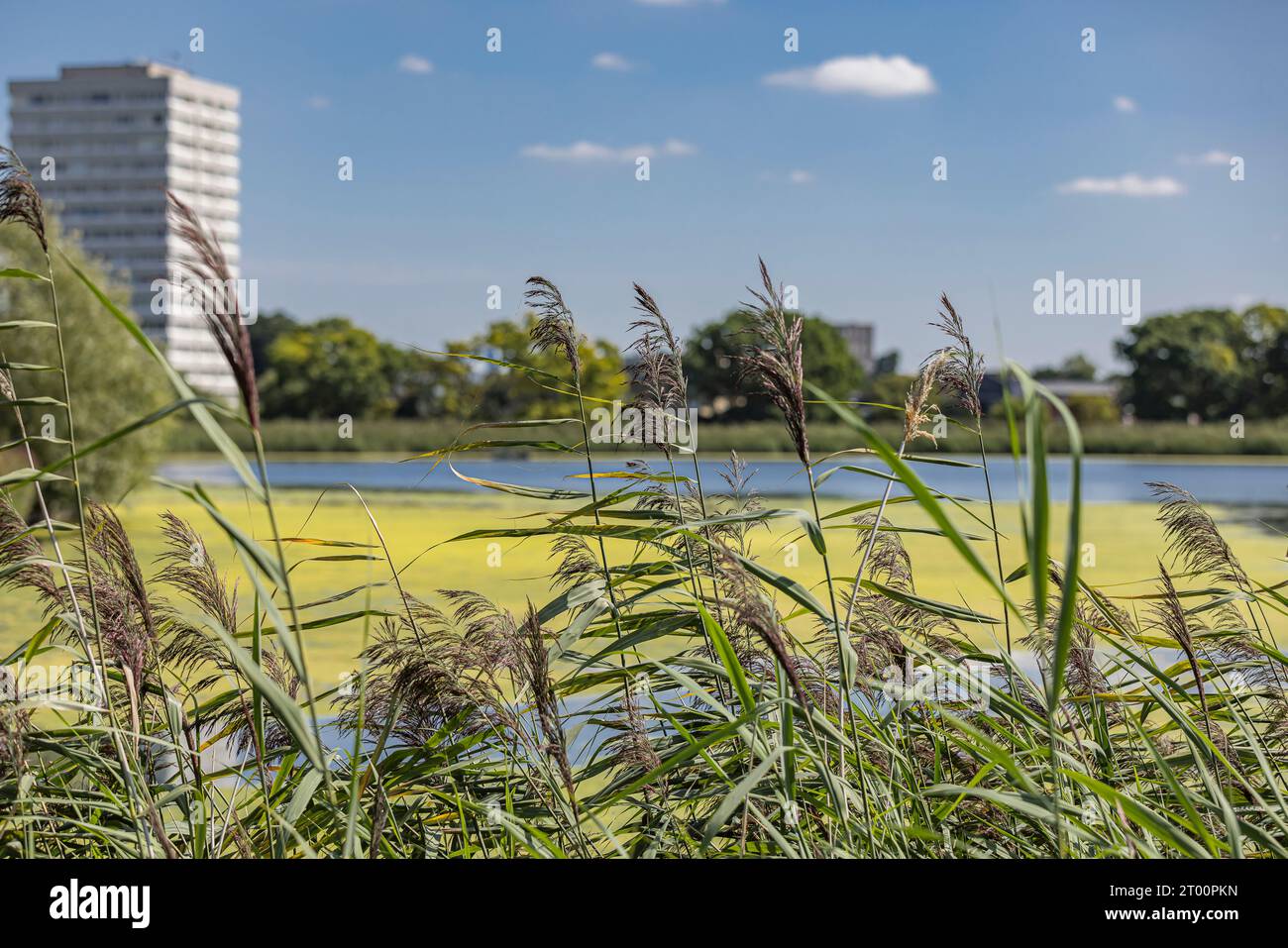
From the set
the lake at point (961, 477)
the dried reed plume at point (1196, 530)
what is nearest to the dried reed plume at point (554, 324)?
the dried reed plume at point (1196, 530)

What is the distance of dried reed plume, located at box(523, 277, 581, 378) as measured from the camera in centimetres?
149

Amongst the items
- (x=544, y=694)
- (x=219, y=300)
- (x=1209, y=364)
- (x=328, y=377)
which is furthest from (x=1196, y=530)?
(x=328, y=377)

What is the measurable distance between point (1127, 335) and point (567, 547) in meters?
46.0

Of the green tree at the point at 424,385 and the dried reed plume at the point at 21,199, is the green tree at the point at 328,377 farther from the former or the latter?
the dried reed plume at the point at 21,199

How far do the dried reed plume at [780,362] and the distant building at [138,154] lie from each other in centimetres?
7030

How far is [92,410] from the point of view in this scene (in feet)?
41.3

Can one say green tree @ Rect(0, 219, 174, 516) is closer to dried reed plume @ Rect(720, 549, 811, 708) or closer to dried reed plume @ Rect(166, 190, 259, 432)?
dried reed plume @ Rect(166, 190, 259, 432)

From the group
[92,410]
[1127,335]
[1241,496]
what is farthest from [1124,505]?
[1127,335]

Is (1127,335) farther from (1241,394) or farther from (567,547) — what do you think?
(567,547)

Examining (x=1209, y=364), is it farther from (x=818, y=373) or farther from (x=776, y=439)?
(x=776, y=439)

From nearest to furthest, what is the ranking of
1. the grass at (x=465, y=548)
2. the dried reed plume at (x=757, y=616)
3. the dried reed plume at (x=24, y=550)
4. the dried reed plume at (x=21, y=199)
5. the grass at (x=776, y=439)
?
1. the dried reed plume at (x=757, y=616)
2. the dried reed plume at (x=21, y=199)
3. the dried reed plume at (x=24, y=550)
4. the grass at (x=465, y=548)
5. the grass at (x=776, y=439)

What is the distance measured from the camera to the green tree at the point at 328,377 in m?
42.1

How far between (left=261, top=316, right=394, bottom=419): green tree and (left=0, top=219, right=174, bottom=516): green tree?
28280mm

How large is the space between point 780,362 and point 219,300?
53 centimetres
